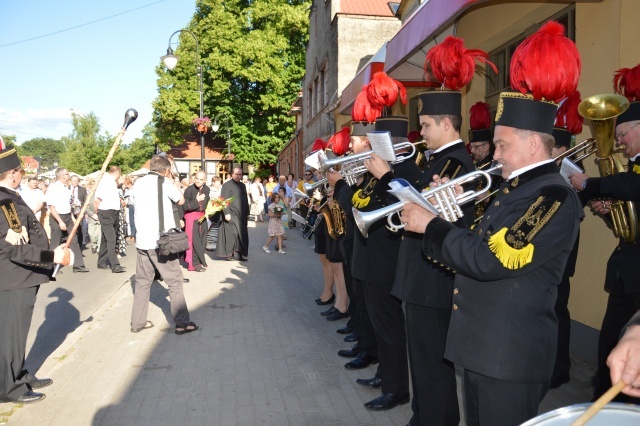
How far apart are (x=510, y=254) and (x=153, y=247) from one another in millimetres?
5021

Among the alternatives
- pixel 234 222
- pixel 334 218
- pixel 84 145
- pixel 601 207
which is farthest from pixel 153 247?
pixel 84 145

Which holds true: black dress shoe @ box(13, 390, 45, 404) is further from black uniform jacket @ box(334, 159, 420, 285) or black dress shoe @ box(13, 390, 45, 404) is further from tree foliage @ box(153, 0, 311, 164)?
tree foliage @ box(153, 0, 311, 164)

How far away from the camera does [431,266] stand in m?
3.40

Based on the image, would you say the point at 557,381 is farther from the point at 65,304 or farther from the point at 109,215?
the point at 109,215

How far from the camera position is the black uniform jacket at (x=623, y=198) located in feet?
11.9

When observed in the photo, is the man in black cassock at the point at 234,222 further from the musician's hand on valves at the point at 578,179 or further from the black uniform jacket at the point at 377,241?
the musician's hand on valves at the point at 578,179

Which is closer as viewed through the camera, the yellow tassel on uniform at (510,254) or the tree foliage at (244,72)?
the yellow tassel on uniform at (510,254)

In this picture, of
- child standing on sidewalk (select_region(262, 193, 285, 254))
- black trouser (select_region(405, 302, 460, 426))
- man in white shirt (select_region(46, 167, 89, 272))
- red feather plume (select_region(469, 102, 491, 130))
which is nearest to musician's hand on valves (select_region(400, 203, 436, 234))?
black trouser (select_region(405, 302, 460, 426))

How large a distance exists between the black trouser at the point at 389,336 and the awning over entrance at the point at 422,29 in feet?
9.91

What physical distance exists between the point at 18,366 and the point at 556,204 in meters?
4.50

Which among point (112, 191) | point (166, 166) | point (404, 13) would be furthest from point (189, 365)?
point (404, 13)

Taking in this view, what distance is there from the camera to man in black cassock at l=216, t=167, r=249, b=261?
1231cm

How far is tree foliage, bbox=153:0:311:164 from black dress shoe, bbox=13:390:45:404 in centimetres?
2989

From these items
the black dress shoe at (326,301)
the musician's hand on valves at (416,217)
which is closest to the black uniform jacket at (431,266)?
the musician's hand on valves at (416,217)
